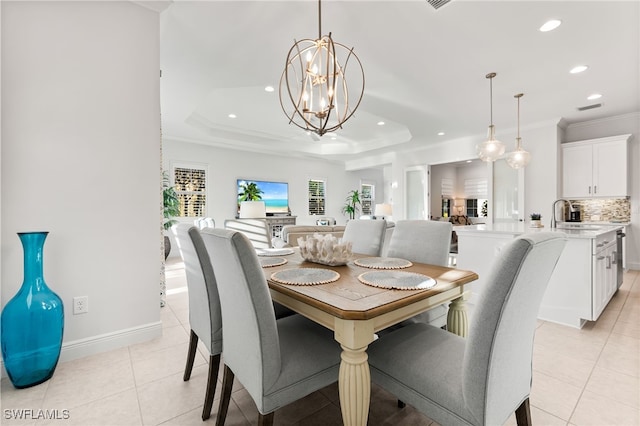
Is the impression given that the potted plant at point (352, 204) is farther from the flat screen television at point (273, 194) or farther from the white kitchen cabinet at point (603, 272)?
the white kitchen cabinet at point (603, 272)

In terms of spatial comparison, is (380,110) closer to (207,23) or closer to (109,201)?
(207,23)

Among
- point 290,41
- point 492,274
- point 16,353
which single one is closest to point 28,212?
point 16,353

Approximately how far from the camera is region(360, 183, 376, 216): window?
984cm

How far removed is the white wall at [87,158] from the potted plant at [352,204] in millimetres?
7193

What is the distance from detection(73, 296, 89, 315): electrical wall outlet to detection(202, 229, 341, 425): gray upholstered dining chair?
1.47 metres

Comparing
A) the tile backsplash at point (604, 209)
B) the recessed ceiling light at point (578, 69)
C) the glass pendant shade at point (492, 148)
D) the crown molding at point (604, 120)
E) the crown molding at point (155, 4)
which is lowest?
the tile backsplash at point (604, 209)

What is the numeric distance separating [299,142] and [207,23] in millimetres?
4999

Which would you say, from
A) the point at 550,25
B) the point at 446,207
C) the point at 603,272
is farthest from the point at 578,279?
the point at 446,207

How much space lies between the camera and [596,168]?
16.2 feet

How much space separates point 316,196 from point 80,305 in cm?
698

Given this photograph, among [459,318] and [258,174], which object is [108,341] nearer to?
[459,318]

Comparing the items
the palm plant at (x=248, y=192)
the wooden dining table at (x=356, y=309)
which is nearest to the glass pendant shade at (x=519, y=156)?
the wooden dining table at (x=356, y=309)

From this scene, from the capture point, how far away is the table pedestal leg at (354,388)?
106 cm

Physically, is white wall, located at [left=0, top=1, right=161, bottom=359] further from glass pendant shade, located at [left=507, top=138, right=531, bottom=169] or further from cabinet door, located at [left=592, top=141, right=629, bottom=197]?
cabinet door, located at [left=592, top=141, right=629, bottom=197]
